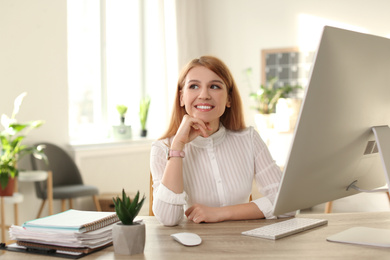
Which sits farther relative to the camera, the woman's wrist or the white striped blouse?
the white striped blouse

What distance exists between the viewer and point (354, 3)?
591 cm

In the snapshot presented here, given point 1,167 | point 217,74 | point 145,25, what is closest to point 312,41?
point 145,25

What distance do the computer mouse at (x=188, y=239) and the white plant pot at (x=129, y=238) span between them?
125 millimetres

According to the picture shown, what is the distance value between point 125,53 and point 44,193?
230cm

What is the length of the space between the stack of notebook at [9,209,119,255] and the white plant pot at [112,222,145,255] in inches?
3.3

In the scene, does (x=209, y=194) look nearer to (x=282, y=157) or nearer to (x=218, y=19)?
(x=282, y=157)

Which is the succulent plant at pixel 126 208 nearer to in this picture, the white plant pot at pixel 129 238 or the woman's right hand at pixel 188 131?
the white plant pot at pixel 129 238

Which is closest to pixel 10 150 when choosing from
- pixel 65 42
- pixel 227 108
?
pixel 65 42

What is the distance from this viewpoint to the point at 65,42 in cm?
493

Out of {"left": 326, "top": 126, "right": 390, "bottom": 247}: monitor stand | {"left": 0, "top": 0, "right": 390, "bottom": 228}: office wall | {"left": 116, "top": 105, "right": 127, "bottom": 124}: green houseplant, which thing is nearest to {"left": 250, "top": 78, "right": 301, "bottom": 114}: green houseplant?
{"left": 0, "top": 0, "right": 390, "bottom": 228}: office wall

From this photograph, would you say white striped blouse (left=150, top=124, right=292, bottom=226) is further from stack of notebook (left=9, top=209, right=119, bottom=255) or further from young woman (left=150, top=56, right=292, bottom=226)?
stack of notebook (left=9, top=209, right=119, bottom=255)

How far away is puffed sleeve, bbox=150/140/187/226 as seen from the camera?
1.77 m

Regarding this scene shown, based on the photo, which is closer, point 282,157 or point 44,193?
point 44,193

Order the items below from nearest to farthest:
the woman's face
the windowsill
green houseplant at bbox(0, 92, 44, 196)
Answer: the woman's face
green houseplant at bbox(0, 92, 44, 196)
the windowsill
